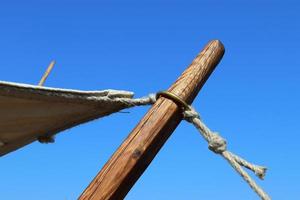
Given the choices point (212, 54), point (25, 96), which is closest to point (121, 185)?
point (25, 96)

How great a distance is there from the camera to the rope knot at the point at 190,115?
12.8 feet

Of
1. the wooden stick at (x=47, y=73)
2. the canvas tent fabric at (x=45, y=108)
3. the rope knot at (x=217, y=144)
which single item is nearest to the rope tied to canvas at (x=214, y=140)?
Answer: the rope knot at (x=217, y=144)

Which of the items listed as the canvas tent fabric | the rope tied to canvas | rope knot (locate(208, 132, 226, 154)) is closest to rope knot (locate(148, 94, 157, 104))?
the rope tied to canvas

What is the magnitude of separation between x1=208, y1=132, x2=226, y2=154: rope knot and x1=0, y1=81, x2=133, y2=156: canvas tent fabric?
731mm

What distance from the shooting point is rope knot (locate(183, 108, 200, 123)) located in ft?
12.8

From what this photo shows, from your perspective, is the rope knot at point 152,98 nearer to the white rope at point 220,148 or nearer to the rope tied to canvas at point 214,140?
the rope tied to canvas at point 214,140

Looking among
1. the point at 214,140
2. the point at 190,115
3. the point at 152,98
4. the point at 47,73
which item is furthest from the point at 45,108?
the point at 214,140

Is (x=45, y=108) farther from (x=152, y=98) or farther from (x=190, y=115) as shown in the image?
(x=190, y=115)

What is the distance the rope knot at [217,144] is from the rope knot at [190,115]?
206mm

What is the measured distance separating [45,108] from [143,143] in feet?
3.07

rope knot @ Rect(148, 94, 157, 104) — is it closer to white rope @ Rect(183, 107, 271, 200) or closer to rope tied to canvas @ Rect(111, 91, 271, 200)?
rope tied to canvas @ Rect(111, 91, 271, 200)

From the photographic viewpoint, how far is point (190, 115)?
3.90m

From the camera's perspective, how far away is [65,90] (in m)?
3.93

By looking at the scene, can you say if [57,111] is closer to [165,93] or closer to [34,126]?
[34,126]
